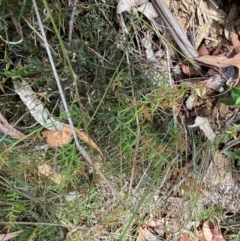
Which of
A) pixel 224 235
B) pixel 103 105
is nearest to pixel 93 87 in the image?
pixel 103 105

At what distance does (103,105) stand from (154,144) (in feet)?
0.64

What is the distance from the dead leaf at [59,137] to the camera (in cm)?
111

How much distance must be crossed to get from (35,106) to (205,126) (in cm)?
51

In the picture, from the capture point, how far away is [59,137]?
111 cm

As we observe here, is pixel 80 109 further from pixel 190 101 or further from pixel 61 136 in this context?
pixel 190 101

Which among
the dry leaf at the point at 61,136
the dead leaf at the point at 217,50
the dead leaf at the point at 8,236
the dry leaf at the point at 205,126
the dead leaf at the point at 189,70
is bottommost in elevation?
the dry leaf at the point at 205,126

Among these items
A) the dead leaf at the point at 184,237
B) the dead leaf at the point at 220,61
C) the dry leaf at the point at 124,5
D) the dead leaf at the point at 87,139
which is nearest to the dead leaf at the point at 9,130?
the dead leaf at the point at 87,139

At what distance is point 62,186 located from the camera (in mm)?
1225

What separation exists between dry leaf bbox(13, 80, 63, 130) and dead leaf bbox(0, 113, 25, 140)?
0.06m

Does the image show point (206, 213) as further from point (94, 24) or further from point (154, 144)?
point (94, 24)

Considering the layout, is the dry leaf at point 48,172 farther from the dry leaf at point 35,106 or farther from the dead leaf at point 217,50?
the dead leaf at point 217,50

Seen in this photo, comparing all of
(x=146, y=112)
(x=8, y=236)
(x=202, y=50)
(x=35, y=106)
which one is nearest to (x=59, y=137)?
(x=35, y=106)

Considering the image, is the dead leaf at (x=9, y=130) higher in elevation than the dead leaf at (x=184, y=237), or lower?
higher

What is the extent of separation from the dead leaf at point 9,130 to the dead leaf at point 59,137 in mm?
83
